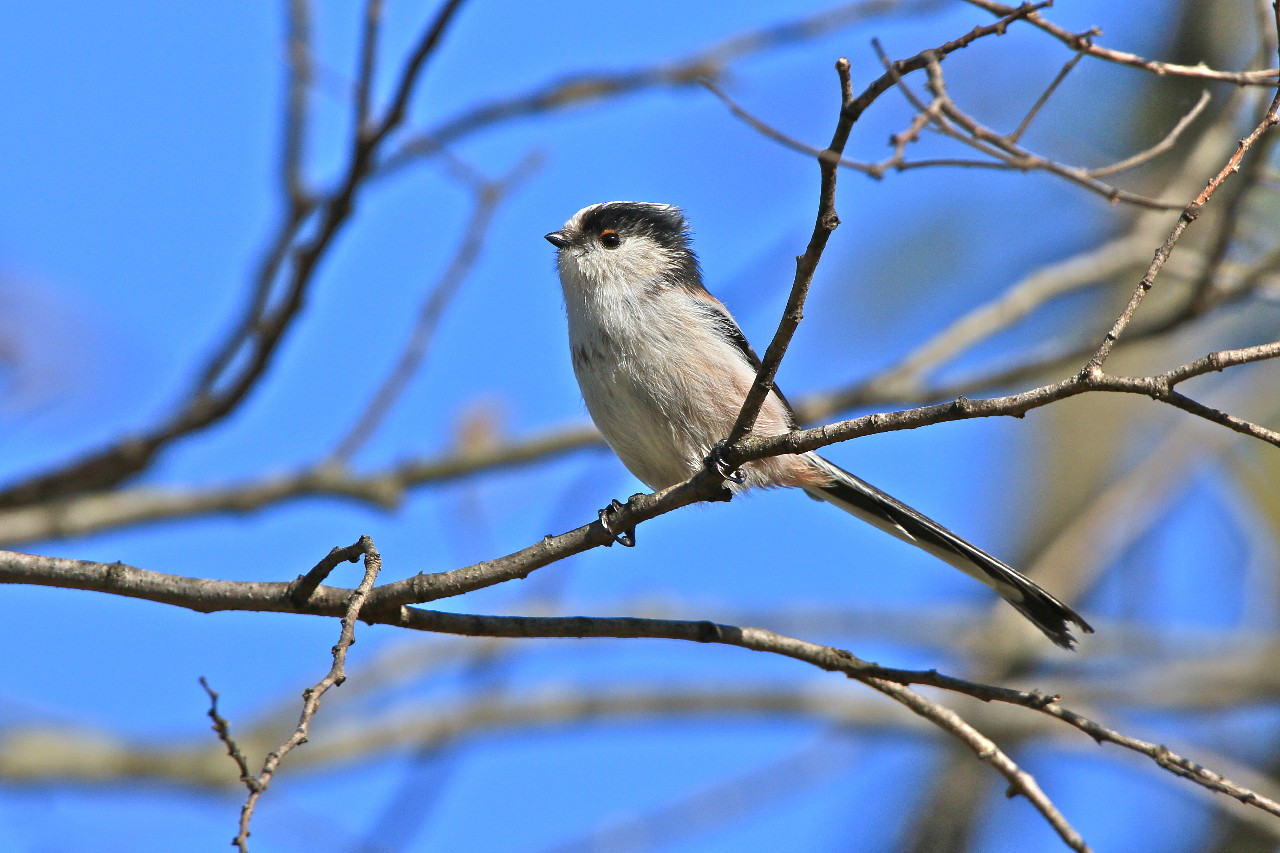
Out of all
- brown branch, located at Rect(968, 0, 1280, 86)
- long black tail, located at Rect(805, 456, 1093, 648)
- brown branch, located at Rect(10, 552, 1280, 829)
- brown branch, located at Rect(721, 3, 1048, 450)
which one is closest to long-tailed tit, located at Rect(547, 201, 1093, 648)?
long black tail, located at Rect(805, 456, 1093, 648)

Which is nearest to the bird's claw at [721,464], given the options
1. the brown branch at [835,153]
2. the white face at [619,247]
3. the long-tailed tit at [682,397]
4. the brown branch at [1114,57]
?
the brown branch at [835,153]

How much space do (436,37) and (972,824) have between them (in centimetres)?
717

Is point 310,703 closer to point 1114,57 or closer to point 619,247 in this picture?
point 1114,57

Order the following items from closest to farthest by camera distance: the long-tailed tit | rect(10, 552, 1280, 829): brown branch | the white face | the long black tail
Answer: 1. rect(10, 552, 1280, 829): brown branch
2. the long black tail
3. the long-tailed tit
4. the white face

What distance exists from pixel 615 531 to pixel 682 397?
35.5 inches

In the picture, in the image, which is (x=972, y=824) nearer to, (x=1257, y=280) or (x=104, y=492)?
(x=1257, y=280)

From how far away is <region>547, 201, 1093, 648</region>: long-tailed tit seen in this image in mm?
3771

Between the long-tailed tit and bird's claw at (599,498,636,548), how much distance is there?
1.22 ft

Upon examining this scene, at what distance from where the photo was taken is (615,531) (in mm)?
2967

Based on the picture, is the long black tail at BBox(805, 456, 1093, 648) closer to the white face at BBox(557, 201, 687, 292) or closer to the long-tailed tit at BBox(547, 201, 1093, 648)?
the long-tailed tit at BBox(547, 201, 1093, 648)

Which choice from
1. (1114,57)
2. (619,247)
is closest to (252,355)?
(619,247)

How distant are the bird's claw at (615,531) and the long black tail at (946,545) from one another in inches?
33.8

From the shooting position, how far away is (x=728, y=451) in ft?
9.10

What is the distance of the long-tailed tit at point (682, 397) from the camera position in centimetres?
377
